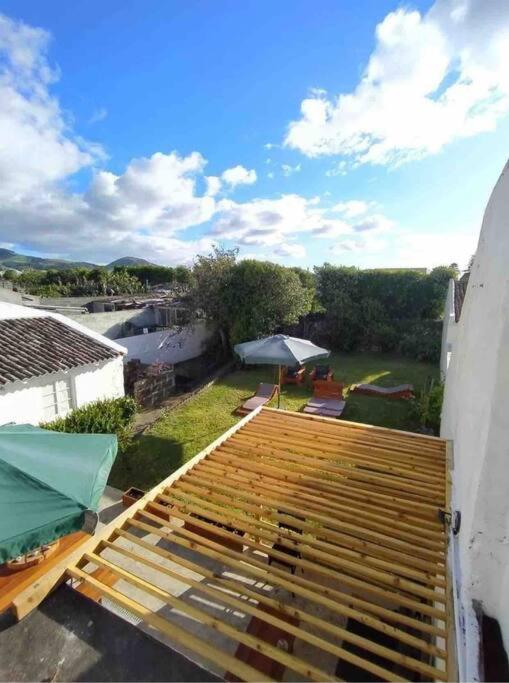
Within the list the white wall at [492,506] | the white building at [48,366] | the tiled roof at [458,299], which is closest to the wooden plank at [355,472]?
the white wall at [492,506]

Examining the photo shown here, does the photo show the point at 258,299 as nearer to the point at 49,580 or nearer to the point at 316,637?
the point at 49,580

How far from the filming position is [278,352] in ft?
34.6

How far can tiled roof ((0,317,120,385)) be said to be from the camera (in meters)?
8.38

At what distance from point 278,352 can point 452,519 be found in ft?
24.6

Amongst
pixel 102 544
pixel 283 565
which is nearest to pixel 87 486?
pixel 102 544

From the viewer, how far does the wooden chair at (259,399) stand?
11.4m

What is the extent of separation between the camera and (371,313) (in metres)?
18.8

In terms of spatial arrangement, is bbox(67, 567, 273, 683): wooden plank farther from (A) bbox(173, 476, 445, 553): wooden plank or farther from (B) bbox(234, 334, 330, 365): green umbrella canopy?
(B) bbox(234, 334, 330, 365): green umbrella canopy

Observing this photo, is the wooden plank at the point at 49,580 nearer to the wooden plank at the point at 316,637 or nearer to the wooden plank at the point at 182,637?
the wooden plank at the point at 182,637

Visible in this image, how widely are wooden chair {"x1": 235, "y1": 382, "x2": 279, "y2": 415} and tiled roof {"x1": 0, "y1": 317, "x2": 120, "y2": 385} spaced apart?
4.52m

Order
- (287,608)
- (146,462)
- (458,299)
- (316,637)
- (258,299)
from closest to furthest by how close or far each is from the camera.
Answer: (316,637)
(287,608)
(146,462)
(458,299)
(258,299)

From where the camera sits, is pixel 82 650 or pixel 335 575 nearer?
pixel 82 650

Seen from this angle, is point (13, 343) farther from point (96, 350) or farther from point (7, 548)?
point (7, 548)

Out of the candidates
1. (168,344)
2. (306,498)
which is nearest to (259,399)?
(168,344)
